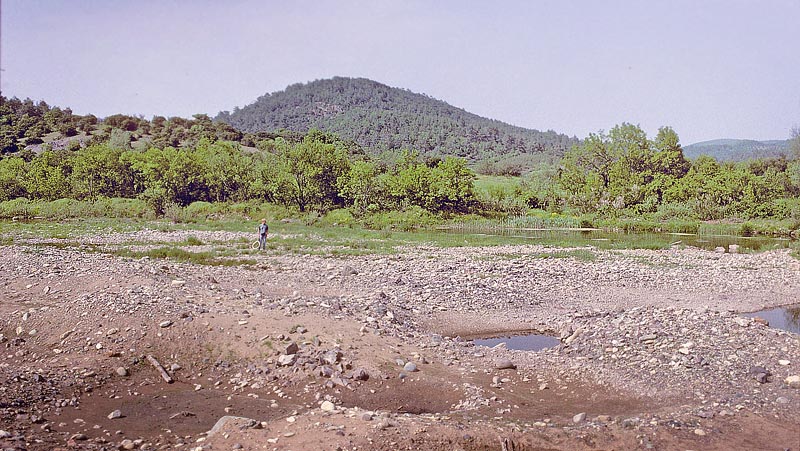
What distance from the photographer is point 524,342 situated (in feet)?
40.2

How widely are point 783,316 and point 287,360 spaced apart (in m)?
12.6

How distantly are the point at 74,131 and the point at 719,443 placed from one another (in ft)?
345

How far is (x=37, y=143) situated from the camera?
85562mm

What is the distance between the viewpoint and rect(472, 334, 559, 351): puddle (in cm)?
1188

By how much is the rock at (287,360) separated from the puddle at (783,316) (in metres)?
11.1

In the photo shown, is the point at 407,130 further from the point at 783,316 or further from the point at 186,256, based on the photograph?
the point at 783,316

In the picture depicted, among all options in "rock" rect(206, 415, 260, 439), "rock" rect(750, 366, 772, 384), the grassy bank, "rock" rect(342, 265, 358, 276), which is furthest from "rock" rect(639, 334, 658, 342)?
the grassy bank

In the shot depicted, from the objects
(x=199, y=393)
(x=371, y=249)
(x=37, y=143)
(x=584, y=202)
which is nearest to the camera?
(x=199, y=393)

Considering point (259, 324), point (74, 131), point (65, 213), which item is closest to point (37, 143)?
point (74, 131)

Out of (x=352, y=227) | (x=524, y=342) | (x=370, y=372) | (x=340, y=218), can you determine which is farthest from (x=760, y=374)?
(x=340, y=218)

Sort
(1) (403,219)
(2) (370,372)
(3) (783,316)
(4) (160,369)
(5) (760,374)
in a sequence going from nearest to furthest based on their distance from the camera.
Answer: (5) (760,374), (2) (370,372), (4) (160,369), (3) (783,316), (1) (403,219)

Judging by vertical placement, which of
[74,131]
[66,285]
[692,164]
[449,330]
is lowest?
Answer: [449,330]

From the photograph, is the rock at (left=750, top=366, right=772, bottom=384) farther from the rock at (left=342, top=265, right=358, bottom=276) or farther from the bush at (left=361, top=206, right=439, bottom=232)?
the bush at (left=361, top=206, right=439, bottom=232)

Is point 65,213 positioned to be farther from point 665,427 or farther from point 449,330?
point 665,427
